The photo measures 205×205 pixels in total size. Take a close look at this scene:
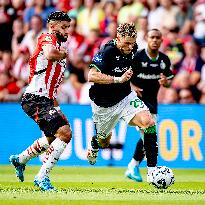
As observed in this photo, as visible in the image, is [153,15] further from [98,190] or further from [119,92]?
[98,190]

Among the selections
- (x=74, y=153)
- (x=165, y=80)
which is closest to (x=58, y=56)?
(x=165, y=80)

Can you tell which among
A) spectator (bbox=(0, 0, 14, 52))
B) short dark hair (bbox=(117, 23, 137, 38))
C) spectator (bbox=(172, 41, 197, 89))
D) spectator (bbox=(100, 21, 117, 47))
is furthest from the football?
spectator (bbox=(0, 0, 14, 52))

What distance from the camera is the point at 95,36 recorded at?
69.2 feet

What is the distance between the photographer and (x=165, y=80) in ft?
48.2

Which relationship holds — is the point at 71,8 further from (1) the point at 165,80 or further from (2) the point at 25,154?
(2) the point at 25,154

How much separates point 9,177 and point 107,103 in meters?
2.35

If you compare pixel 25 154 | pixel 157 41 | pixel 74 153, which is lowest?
pixel 74 153

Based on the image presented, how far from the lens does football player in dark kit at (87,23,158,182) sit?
12.3 meters

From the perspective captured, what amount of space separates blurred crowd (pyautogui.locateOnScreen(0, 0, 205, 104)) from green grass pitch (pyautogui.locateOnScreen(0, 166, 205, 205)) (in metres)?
3.90

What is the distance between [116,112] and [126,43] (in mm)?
1311

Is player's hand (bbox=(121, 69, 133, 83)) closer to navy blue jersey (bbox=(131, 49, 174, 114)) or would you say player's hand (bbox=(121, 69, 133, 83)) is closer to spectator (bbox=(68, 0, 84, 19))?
navy blue jersey (bbox=(131, 49, 174, 114))

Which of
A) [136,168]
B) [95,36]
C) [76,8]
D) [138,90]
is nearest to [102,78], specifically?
[138,90]

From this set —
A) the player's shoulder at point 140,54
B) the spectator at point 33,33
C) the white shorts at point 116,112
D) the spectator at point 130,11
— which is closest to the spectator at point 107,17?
the spectator at point 130,11

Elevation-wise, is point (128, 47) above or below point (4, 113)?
above
